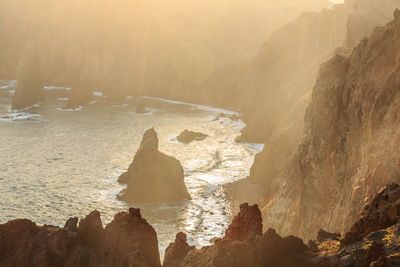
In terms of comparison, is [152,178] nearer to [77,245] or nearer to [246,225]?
[77,245]

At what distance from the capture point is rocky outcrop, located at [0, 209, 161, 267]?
67.3 feet

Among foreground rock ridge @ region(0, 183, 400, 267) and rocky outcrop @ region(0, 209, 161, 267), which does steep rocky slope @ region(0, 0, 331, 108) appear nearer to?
rocky outcrop @ region(0, 209, 161, 267)

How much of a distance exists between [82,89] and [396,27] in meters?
118

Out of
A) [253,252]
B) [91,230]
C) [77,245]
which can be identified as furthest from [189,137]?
[253,252]

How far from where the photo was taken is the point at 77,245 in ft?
69.8

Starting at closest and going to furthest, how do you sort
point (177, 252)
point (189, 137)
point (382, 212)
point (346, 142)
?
point (382, 212)
point (177, 252)
point (346, 142)
point (189, 137)

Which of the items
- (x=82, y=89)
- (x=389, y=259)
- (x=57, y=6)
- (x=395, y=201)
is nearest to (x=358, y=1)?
(x=395, y=201)

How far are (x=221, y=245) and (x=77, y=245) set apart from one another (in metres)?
7.53

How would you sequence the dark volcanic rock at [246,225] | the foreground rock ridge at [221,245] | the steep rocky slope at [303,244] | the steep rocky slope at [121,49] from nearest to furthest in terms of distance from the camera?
the steep rocky slope at [303,244]
the foreground rock ridge at [221,245]
the dark volcanic rock at [246,225]
the steep rocky slope at [121,49]

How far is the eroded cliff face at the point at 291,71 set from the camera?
48.7 meters

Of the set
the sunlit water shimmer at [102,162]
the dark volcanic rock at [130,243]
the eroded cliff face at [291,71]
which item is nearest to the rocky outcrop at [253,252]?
the dark volcanic rock at [130,243]

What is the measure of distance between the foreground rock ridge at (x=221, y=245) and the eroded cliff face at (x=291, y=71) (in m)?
24.9

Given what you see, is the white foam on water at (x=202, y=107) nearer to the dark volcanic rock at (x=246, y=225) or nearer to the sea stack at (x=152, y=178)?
the sea stack at (x=152, y=178)

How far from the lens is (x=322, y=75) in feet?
Result: 108
